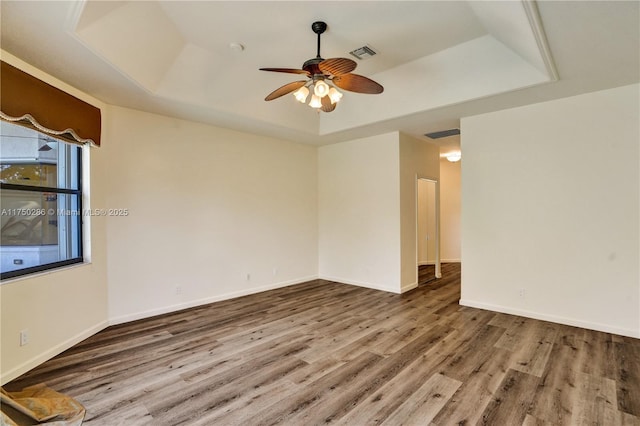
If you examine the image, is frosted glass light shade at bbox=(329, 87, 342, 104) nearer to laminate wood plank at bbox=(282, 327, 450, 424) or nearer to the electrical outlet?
laminate wood plank at bbox=(282, 327, 450, 424)

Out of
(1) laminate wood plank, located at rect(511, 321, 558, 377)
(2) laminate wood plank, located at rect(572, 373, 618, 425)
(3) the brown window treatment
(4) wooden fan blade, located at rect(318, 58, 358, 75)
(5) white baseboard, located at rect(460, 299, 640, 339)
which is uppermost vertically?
(4) wooden fan blade, located at rect(318, 58, 358, 75)

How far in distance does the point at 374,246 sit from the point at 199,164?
3.30m

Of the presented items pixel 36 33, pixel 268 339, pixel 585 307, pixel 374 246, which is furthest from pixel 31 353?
pixel 585 307

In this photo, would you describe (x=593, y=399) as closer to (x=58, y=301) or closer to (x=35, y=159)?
(x=58, y=301)

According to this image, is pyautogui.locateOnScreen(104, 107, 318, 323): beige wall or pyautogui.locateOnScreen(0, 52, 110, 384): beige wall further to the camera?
pyautogui.locateOnScreen(104, 107, 318, 323): beige wall

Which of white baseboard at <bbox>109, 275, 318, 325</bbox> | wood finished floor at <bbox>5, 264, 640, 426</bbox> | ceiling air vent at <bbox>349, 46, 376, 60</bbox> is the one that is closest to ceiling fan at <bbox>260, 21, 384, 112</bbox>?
ceiling air vent at <bbox>349, 46, 376, 60</bbox>

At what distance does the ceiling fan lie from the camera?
8.35 ft

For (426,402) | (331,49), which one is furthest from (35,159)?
(426,402)

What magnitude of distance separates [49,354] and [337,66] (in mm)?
3804

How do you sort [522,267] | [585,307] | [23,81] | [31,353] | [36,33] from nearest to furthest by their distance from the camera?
[36,33], [23,81], [31,353], [585,307], [522,267]

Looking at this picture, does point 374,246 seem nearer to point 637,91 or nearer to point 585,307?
point 585,307

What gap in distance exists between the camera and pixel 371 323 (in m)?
3.94

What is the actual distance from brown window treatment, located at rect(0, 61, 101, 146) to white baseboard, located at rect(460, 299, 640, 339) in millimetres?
5394

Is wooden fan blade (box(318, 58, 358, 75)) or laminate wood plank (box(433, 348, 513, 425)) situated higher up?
wooden fan blade (box(318, 58, 358, 75))
